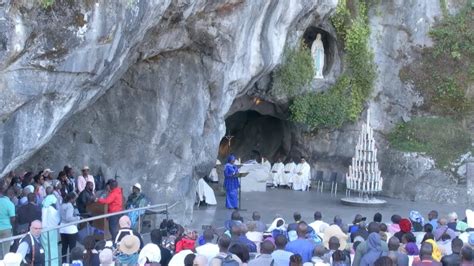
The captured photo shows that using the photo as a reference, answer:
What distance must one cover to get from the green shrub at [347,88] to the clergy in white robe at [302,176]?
58.0 inches

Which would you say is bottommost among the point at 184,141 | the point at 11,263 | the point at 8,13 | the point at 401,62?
the point at 11,263

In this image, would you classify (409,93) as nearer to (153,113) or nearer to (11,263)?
(153,113)

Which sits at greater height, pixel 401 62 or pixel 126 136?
pixel 401 62

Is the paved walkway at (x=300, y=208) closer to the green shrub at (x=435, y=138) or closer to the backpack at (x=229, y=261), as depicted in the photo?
the green shrub at (x=435, y=138)

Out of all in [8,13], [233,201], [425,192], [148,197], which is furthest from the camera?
[425,192]

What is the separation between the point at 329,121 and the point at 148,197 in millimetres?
9795

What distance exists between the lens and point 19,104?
47.7ft

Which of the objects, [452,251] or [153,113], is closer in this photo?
[452,251]

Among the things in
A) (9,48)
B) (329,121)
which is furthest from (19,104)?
(329,121)

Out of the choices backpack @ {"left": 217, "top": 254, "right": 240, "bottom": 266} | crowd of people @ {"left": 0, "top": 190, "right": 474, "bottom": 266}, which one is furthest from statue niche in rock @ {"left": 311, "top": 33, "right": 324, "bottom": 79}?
backpack @ {"left": 217, "top": 254, "right": 240, "bottom": 266}

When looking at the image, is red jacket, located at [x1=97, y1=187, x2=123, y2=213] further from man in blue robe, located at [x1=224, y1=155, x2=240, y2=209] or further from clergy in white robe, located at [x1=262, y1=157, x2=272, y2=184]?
clergy in white robe, located at [x1=262, y1=157, x2=272, y2=184]

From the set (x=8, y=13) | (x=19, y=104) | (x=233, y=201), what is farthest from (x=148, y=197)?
(x=8, y=13)

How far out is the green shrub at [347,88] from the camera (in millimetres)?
28219

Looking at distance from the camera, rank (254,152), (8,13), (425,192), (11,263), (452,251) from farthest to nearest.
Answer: (254,152) → (425,192) → (8,13) → (452,251) → (11,263)
